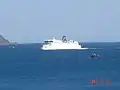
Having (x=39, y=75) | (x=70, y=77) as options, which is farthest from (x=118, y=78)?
(x=39, y=75)

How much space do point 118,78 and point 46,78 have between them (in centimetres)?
1002

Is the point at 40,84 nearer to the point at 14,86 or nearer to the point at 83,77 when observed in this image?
the point at 14,86

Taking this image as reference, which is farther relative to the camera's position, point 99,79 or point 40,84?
point 99,79

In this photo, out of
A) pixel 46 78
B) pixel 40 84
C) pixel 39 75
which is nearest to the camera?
pixel 40 84

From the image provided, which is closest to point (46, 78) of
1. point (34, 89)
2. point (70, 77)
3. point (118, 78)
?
point (70, 77)

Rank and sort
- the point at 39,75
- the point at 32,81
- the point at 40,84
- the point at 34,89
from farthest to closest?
the point at 39,75 < the point at 32,81 < the point at 40,84 < the point at 34,89

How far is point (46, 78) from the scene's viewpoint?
87188 mm

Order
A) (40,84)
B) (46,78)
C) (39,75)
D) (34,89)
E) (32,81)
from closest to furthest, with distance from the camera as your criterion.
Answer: (34,89) → (40,84) → (32,81) → (46,78) → (39,75)

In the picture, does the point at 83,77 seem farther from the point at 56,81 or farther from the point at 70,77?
the point at 56,81

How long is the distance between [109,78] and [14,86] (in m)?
14.4

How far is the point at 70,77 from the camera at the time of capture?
88.5 meters

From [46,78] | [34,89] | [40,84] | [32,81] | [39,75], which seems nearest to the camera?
[34,89]

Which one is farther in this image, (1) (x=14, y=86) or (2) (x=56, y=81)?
(2) (x=56, y=81)

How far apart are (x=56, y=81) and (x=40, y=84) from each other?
14.5 feet
